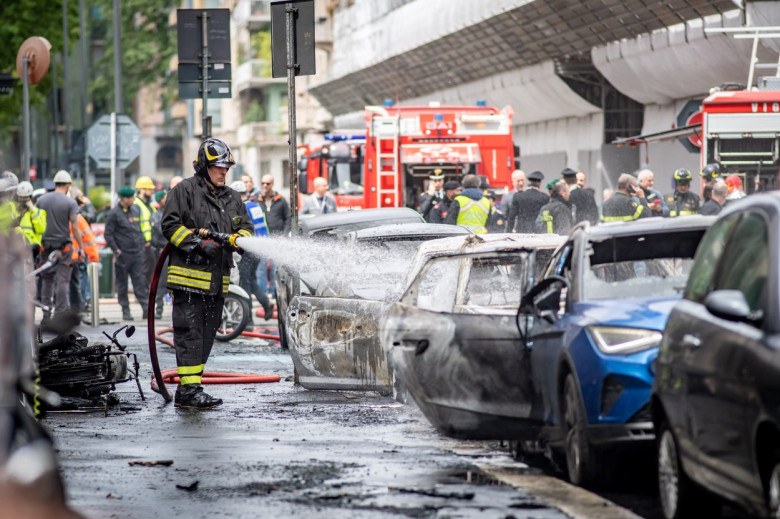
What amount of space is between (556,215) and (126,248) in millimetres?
6129

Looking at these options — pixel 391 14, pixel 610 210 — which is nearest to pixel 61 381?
pixel 610 210

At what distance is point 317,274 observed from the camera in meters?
13.6

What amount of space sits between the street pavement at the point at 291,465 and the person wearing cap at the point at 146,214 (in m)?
9.48

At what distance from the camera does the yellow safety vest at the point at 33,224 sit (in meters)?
18.1

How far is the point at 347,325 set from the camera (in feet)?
38.5

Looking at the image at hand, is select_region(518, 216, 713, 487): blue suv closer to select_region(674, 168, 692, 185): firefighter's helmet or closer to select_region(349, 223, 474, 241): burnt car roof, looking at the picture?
select_region(349, 223, 474, 241): burnt car roof

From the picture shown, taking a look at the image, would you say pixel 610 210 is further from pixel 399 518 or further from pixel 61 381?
pixel 399 518

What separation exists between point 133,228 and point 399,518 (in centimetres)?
1495

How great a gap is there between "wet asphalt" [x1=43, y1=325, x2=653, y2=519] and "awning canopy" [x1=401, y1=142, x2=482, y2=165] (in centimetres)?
1373

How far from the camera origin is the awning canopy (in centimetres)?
2572

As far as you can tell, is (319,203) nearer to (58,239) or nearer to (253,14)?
(58,239)

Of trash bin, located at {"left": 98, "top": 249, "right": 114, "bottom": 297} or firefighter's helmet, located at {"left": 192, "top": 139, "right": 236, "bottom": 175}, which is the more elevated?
firefighter's helmet, located at {"left": 192, "top": 139, "right": 236, "bottom": 175}

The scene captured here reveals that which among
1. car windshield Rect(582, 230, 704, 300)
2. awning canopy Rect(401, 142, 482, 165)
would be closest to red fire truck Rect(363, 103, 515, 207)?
awning canopy Rect(401, 142, 482, 165)

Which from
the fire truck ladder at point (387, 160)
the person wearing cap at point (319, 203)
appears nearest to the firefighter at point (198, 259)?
the person wearing cap at point (319, 203)
